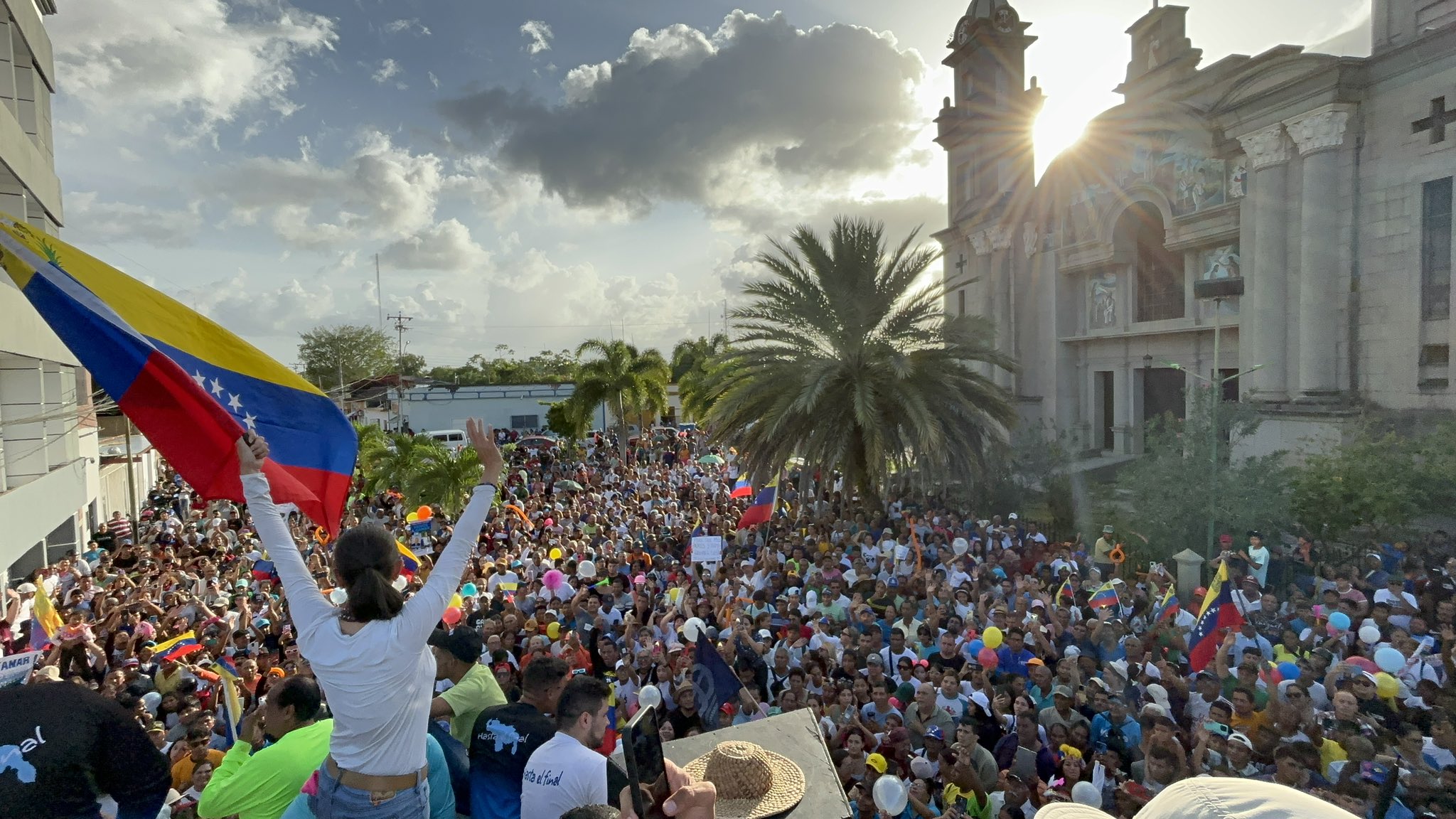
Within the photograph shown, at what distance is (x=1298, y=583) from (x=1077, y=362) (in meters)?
14.8

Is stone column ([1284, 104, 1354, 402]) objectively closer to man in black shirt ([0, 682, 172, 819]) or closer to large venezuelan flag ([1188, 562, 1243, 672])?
large venezuelan flag ([1188, 562, 1243, 672])

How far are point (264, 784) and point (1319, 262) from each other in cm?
1898

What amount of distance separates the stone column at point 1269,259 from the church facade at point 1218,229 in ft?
0.11

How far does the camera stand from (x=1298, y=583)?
34.7 ft

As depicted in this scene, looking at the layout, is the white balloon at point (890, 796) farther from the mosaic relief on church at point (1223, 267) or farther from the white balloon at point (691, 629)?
the mosaic relief on church at point (1223, 267)

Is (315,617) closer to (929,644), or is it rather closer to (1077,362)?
(929,644)

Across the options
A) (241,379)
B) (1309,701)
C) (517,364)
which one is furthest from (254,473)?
(517,364)

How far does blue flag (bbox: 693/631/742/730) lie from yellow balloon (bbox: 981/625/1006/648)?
130 inches

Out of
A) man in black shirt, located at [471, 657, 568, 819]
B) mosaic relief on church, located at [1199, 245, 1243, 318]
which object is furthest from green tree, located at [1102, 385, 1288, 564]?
man in black shirt, located at [471, 657, 568, 819]

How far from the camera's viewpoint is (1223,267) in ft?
62.8

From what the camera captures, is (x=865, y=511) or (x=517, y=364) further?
(x=517, y=364)

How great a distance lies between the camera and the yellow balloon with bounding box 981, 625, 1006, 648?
7754mm

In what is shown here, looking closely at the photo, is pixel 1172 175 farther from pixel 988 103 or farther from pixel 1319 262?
pixel 988 103

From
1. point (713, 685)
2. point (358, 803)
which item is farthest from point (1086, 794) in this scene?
point (358, 803)
